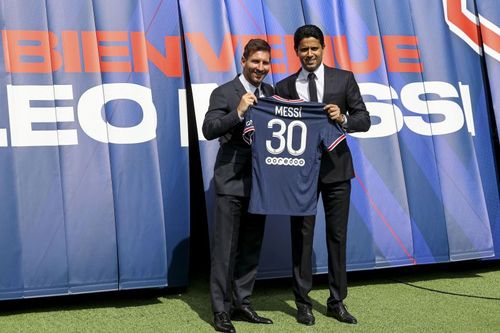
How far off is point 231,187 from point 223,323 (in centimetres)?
76

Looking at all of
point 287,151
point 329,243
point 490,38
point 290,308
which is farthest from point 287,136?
point 490,38

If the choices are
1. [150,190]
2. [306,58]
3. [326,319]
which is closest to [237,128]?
[306,58]

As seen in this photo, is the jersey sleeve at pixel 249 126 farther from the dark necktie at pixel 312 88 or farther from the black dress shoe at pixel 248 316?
the black dress shoe at pixel 248 316

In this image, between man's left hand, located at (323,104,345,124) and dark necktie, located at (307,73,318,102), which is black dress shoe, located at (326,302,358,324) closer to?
man's left hand, located at (323,104,345,124)

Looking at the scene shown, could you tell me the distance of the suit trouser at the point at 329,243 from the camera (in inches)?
165

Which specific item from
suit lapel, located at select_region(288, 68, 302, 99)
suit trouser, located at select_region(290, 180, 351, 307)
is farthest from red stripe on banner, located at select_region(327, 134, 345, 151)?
suit lapel, located at select_region(288, 68, 302, 99)

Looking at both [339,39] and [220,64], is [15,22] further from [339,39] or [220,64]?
[339,39]

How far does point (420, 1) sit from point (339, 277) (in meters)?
2.42

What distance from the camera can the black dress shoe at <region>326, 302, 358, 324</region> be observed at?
421cm

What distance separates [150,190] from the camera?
4.69 meters

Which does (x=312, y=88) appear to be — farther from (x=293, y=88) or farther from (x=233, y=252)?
(x=233, y=252)

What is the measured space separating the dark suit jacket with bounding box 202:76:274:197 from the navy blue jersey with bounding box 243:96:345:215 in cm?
8

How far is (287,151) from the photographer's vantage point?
4.13m

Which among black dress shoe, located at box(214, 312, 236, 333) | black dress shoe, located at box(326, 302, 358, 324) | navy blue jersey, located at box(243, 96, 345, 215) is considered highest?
navy blue jersey, located at box(243, 96, 345, 215)
